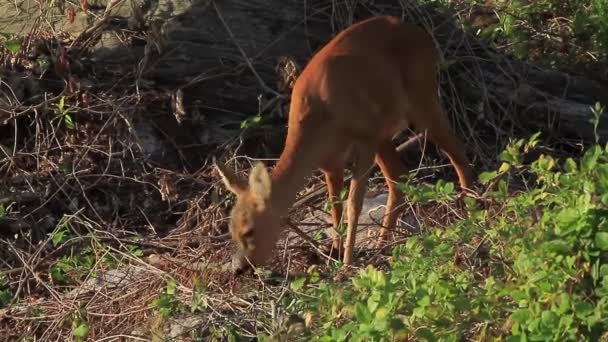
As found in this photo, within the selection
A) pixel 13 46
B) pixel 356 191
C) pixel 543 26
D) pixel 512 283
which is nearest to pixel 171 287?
pixel 356 191

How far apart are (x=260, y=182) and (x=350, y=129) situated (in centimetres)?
84

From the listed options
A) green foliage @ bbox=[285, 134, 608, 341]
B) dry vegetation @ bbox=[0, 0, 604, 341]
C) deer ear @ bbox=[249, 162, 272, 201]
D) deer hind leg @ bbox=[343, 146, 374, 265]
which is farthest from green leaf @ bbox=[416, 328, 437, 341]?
deer hind leg @ bbox=[343, 146, 374, 265]

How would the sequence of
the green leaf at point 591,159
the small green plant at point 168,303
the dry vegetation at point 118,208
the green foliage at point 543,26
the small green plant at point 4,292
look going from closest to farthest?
the green leaf at point 591,159 → the small green plant at point 168,303 → the dry vegetation at point 118,208 → the small green plant at point 4,292 → the green foliage at point 543,26

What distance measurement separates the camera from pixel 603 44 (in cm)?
1135

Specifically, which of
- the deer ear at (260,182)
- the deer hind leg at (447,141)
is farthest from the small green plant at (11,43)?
the deer hind leg at (447,141)

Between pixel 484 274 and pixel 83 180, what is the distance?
404 cm

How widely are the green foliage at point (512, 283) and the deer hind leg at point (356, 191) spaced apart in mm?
1799

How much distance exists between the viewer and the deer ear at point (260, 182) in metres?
7.64

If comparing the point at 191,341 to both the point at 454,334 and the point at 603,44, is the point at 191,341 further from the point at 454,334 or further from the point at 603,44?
the point at 603,44

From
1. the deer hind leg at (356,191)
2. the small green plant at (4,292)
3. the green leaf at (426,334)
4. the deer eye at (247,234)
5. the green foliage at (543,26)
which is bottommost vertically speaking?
the green foliage at (543,26)

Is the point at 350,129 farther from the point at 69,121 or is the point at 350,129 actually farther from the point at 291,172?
the point at 69,121

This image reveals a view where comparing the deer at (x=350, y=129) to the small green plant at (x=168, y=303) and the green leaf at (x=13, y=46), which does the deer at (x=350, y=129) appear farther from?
the green leaf at (x=13, y=46)

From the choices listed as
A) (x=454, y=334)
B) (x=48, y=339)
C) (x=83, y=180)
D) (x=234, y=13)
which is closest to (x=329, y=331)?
(x=454, y=334)

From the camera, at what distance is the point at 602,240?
5.40m
